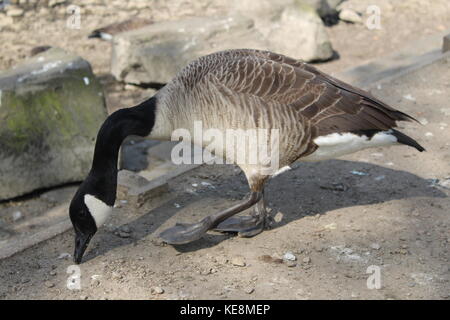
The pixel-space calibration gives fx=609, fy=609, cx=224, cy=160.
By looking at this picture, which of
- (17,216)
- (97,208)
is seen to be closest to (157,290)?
(97,208)

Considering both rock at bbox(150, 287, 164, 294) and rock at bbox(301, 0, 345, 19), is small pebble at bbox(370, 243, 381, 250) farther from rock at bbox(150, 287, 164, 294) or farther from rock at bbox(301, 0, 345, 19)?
rock at bbox(301, 0, 345, 19)

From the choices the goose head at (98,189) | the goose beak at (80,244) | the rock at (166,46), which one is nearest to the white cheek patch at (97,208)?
the goose head at (98,189)

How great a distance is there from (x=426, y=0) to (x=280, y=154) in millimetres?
7043

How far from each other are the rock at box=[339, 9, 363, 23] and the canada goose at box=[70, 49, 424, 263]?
18.9ft

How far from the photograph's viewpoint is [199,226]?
3.94m

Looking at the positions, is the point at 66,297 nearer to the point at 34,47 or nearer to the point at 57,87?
the point at 57,87

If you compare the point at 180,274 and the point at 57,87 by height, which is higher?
the point at 57,87

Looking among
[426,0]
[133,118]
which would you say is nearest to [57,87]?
[133,118]

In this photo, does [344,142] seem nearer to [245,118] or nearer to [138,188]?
[245,118]

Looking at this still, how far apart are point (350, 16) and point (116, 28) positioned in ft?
11.8

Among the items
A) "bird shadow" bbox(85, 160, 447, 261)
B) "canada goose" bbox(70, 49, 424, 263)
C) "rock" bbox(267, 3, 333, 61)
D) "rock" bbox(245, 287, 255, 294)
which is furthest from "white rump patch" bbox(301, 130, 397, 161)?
"rock" bbox(267, 3, 333, 61)

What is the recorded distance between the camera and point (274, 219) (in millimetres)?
4332

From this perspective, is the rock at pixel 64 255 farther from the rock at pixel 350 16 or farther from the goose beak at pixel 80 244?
the rock at pixel 350 16

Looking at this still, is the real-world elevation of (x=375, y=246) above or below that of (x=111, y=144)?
below
